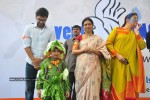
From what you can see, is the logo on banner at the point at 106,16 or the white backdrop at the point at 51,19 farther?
the logo on banner at the point at 106,16

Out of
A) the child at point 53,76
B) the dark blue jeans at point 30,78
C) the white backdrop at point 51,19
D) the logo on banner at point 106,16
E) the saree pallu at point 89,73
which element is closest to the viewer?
the child at point 53,76

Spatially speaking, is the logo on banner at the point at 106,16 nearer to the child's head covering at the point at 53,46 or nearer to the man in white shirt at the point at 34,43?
the man in white shirt at the point at 34,43

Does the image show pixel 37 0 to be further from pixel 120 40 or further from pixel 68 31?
pixel 120 40

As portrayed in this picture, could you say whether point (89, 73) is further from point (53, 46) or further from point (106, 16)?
point (106, 16)

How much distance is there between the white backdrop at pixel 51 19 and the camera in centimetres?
482

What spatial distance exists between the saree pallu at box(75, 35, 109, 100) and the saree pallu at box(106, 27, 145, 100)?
220 millimetres

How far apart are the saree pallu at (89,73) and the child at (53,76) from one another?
8.4 inches

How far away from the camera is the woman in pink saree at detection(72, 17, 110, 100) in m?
3.59

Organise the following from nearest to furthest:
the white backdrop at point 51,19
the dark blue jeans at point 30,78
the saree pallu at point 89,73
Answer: the saree pallu at point 89,73 → the dark blue jeans at point 30,78 → the white backdrop at point 51,19

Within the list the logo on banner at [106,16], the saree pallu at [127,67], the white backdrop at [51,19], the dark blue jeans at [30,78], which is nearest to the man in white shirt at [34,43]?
the dark blue jeans at [30,78]

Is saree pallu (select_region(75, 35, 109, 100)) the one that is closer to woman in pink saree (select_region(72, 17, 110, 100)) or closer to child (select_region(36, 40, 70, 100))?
woman in pink saree (select_region(72, 17, 110, 100))

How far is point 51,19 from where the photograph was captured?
16.1ft

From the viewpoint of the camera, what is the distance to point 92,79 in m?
3.59

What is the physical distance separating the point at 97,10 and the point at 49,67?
1.82m
